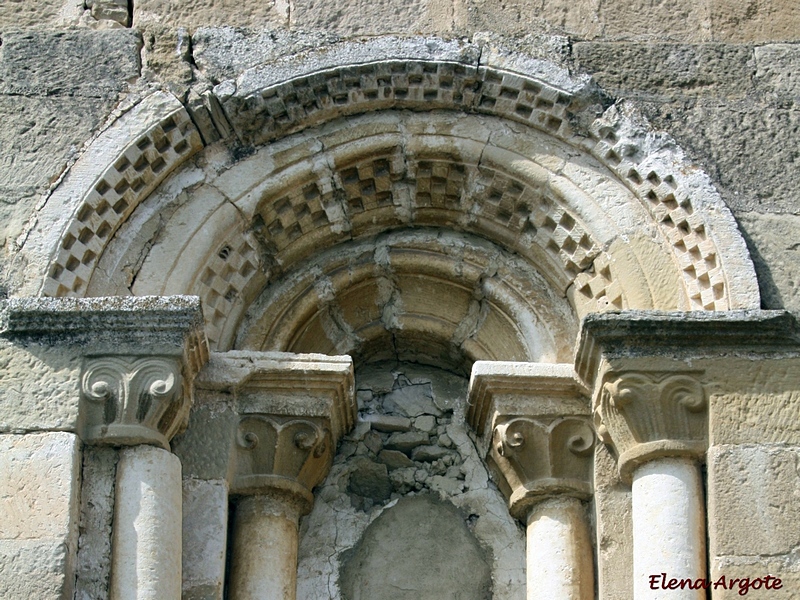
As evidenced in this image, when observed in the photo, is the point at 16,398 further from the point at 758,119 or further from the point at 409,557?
the point at 758,119

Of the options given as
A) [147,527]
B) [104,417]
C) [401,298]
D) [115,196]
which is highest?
[115,196]

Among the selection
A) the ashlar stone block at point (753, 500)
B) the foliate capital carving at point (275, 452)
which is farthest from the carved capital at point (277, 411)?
the ashlar stone block at point (753, 500)

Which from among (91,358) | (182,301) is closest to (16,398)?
(91,358)

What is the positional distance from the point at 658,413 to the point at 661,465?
0.20m

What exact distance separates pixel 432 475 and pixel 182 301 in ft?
5.01

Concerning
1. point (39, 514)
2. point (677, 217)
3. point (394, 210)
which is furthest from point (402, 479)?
point (39, 514)

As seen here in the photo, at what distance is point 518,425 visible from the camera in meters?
6.30

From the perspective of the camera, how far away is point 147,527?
5613 mm

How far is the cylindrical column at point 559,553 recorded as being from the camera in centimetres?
604

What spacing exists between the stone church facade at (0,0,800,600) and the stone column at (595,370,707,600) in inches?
0.4

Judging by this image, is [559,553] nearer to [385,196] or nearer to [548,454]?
[548,454]

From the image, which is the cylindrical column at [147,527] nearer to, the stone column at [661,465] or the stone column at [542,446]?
the stone column at [542,446]

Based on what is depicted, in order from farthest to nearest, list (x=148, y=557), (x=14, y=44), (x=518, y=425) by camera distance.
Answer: (x=14, y=44), (x=518, y=425), (x=148, y=557)

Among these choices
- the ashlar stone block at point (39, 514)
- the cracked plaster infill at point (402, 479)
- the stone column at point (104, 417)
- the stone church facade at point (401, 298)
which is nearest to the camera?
the ashlar stone block at point (39, 514)
